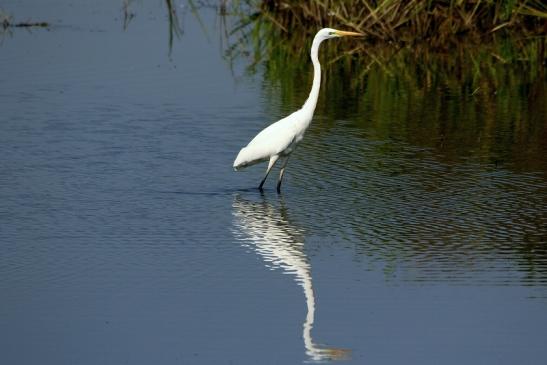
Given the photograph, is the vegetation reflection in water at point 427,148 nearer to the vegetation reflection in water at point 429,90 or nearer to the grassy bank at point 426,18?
the vegetation reflection in water at point 429,90

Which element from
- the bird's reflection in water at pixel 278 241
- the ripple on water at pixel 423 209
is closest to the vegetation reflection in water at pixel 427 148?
the ripple on water at pixel 423 209

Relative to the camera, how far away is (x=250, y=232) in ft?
28.4

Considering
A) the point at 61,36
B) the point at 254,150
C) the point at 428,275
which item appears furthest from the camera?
the point at 61,36

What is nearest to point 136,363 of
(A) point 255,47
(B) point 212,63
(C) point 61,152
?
(C) point 61,152

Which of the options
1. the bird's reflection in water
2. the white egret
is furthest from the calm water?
the white egret

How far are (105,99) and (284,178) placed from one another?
3469 millimetres

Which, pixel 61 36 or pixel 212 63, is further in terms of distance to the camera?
pixel 61 36

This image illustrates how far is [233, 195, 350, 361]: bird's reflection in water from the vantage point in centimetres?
683

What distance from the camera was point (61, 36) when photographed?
56.3ft

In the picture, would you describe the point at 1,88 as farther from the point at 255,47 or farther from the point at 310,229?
the point at 310,229

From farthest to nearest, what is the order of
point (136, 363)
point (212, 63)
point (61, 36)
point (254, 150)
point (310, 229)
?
point (61, 36) → point (212, 63) → point (254, 150) → point (310, 229) → point (136, 363)

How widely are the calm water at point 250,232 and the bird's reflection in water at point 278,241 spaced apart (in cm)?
2

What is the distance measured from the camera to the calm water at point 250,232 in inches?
256

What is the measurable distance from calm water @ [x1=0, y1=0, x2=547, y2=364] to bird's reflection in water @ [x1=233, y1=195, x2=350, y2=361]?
0.07 ft
